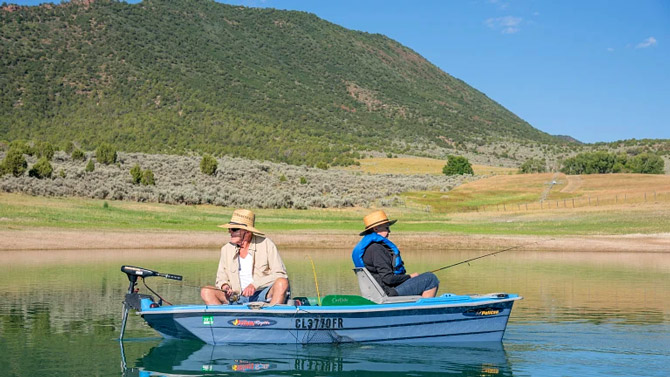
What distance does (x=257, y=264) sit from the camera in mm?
13047

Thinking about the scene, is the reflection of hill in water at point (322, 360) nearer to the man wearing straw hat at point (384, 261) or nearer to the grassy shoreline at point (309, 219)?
the man wearing straw hat at point (384, 261)

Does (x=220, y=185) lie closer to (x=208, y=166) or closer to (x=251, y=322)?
(x=208, y=166)

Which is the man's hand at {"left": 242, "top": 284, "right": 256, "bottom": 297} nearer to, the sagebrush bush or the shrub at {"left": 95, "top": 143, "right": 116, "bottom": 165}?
the sagebrush bush

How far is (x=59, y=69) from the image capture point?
360ft

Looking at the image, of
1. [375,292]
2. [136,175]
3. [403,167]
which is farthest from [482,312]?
[403,167]

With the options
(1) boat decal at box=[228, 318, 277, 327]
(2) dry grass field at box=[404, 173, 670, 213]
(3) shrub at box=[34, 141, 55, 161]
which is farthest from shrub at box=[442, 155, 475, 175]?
(1) boat decal at box=[228, 318, 277, 327]

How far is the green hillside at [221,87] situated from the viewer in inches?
3903

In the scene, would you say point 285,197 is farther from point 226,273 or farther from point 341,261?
point 226,273

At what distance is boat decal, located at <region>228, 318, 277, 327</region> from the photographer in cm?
1275

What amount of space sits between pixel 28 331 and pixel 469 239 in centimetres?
2279

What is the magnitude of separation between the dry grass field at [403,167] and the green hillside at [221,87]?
4127mm

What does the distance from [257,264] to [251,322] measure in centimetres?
92

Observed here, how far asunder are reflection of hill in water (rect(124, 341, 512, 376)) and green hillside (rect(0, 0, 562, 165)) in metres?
77.8

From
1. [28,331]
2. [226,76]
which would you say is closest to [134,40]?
[226,76]
